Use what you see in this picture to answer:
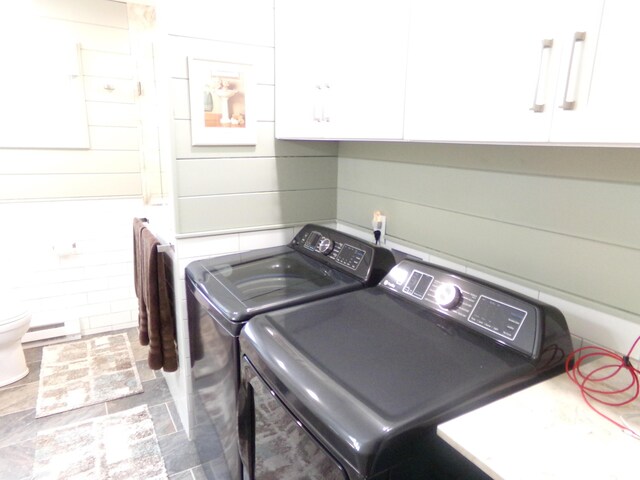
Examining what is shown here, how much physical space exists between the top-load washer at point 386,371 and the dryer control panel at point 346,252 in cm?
16

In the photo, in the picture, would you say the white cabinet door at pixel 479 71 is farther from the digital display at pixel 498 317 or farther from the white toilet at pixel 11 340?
the white toilet at pixel 11 340

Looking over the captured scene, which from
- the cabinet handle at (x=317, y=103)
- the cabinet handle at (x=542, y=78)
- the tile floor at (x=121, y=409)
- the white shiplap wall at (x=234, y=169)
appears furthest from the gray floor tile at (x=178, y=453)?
the cabinet handle at (x=542, y=78)

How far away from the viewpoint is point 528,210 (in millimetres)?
1202

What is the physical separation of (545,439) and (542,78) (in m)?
0.68

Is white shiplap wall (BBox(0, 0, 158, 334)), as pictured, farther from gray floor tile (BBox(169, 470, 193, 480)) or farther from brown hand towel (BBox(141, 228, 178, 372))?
gray floor tile (BBox(169, 470, 193, 480))

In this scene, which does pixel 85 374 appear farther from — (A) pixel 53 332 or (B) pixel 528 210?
(B) pixel 528 210

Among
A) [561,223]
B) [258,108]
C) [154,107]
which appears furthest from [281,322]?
[154,107]

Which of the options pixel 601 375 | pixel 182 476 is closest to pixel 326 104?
pixel 601 375

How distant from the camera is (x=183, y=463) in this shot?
1.86m

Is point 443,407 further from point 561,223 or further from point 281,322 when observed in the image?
point 561,223

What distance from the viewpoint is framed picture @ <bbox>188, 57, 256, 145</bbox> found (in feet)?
5.22

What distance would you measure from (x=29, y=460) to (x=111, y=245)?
4.65ft

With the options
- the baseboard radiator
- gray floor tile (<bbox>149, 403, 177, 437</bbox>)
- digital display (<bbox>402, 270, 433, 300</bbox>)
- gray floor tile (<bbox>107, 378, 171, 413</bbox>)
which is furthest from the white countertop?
the baseboard radiator

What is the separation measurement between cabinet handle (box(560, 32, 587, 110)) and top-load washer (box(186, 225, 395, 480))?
2.89 feet
